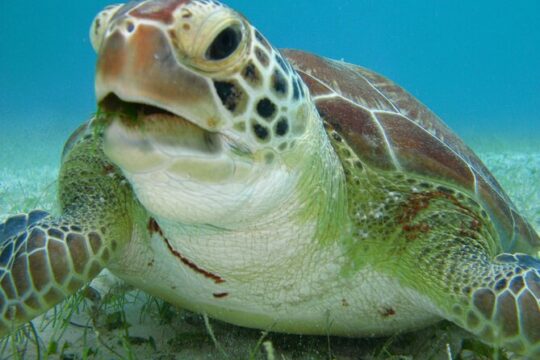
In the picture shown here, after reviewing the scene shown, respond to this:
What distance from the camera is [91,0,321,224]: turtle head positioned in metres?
1.13

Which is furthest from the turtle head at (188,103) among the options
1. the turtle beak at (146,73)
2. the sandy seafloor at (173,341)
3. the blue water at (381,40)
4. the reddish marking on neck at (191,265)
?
the blue water at (381,40)

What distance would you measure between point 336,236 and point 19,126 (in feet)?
95.3

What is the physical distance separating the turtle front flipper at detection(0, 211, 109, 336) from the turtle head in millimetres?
628

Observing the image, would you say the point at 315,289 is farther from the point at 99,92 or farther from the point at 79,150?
the point at 79,150

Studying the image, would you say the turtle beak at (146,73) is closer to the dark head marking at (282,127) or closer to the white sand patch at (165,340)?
the dark head marking at (282,127)

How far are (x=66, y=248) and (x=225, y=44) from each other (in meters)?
1.11

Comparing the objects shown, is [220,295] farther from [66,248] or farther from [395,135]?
[395,135]

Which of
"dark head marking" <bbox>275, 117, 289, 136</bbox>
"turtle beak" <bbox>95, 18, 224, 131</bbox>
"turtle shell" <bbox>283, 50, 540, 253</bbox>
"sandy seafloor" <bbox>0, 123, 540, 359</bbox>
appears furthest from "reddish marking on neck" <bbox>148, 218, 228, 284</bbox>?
"turtle shell" <bbox>283, 50, 540, 253</bbox>

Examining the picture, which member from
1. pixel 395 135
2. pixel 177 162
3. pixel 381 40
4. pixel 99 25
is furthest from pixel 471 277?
pixel 381 40

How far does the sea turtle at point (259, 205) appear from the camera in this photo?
118cm

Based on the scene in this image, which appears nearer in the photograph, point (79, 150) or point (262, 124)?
point (262, 124)

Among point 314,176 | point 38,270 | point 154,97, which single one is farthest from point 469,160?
point 38,270

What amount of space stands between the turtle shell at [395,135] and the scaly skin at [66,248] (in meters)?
1.10

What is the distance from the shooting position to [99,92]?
45.9 inches
